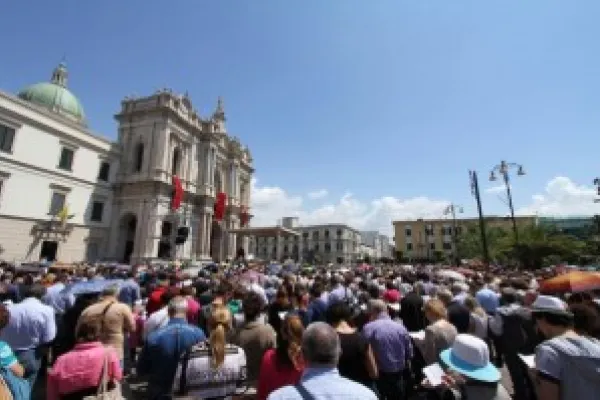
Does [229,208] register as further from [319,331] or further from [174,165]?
[319,331]

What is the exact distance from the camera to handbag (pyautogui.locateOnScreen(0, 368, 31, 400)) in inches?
116

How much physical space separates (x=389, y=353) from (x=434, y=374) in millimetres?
1526

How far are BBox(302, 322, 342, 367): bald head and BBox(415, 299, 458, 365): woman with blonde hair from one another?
286 centimetres

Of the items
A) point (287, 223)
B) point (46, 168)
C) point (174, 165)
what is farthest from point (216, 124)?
point (287, 223)

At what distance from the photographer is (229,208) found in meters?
50.7

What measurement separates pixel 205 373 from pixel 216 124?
154 ft

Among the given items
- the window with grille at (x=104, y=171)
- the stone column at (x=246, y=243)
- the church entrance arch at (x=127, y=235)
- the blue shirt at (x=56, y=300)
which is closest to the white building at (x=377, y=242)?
the stone column at (x=246, y=243)

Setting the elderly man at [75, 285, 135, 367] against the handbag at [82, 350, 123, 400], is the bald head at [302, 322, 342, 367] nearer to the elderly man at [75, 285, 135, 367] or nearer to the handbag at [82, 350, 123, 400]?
the handbag at [82, 350, 123, 400]

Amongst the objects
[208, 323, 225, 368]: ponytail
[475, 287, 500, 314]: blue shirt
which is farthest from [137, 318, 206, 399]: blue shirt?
[475, 287, 500, 314]: blue shirt

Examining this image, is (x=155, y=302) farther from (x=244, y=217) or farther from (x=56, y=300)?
(x=244, y=217)

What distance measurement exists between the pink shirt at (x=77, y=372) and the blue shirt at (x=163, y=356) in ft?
2.88

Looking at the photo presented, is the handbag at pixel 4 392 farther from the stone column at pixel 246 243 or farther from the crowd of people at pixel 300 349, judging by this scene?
the stone column at pixel 246 243

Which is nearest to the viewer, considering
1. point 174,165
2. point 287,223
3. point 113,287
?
point 113,287

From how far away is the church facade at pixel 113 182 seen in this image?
2744 centimetres
